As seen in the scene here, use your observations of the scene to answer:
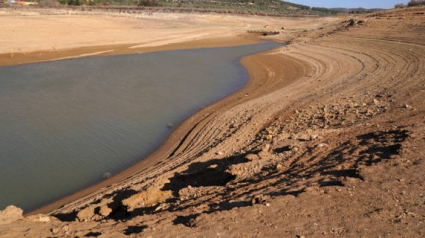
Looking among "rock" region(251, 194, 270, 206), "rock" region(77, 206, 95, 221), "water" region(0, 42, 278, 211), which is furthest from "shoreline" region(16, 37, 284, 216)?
"rock" region(251, 194, 270, 206)

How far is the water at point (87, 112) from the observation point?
9.55 meters

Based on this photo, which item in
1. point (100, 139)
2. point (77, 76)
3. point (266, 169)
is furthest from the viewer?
point (77, 76)

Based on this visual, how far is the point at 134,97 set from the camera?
1647cm

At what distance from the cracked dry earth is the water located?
5.03 ft

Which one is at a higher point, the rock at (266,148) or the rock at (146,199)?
the rock at (266,148)

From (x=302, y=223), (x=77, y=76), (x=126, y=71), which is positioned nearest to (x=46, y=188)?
(x=302, y=223)

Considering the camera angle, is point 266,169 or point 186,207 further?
point 266,169

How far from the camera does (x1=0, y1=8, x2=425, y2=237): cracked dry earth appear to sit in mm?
5035

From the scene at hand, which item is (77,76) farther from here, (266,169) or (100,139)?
(266,169)

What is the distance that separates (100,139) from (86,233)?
6.76 meters

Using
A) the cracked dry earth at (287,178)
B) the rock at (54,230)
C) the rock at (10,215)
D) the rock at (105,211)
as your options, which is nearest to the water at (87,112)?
the cracked dry earth at (287,178)

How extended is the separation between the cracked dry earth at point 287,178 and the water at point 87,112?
153 centimetres

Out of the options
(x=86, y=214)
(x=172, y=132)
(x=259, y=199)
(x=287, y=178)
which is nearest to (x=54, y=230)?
(x=86, y=214)

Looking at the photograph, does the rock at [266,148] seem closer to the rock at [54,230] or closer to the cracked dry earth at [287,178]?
the cracked dry earth at [287,178]
